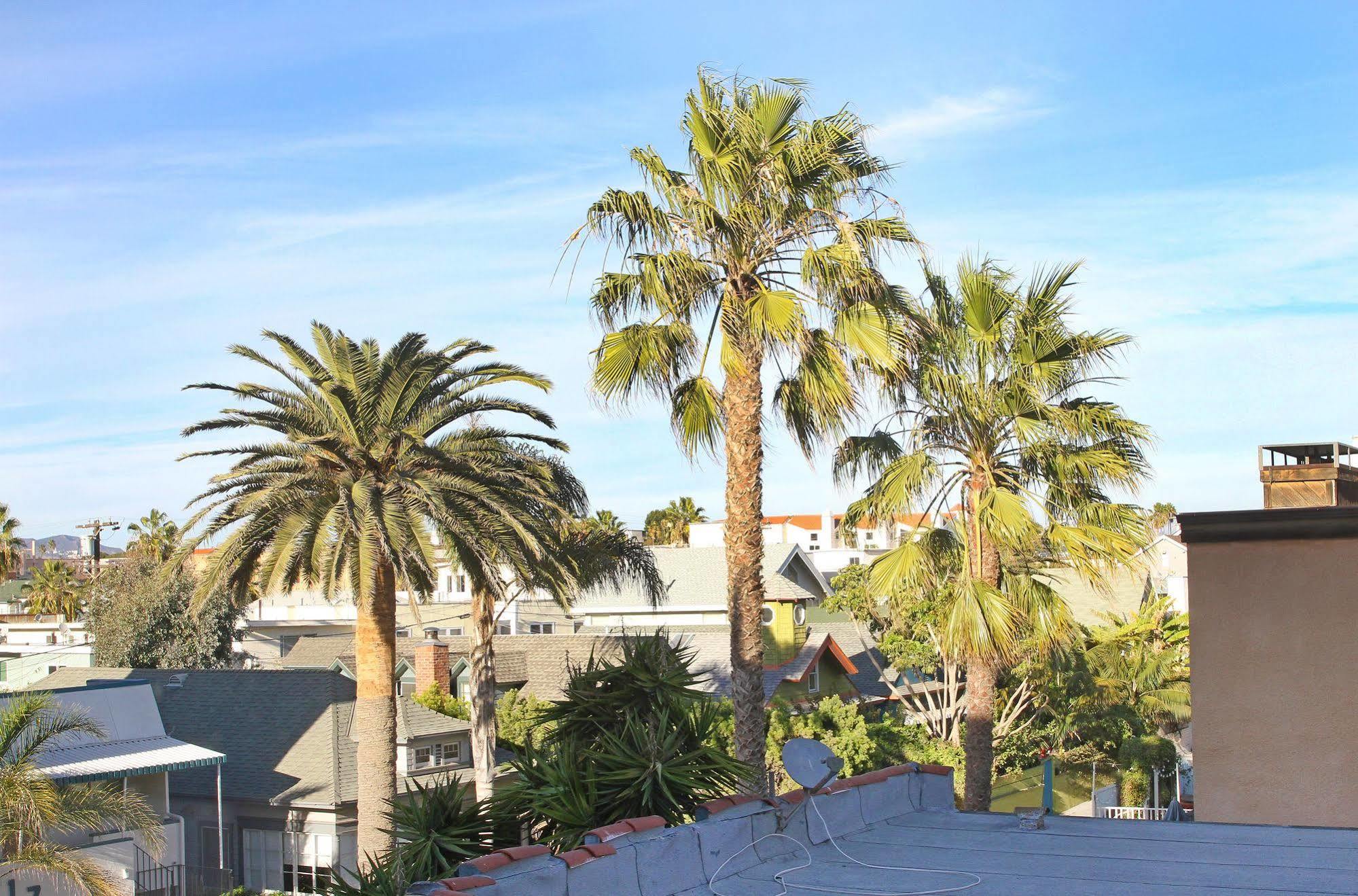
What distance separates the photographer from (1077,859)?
7270mm

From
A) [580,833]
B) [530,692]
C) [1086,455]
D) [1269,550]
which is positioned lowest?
[530,692]

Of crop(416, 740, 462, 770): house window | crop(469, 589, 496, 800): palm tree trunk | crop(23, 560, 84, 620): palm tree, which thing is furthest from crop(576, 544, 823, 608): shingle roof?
crop(23, 560, 84, 620): palm tree

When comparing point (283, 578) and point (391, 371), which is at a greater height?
point (391, 371)

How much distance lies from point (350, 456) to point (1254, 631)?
1467 cm

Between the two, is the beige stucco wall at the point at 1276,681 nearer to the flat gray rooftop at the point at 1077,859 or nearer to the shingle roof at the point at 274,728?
the flat gray rooftop at the point at 1077,859

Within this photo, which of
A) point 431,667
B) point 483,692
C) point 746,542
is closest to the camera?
point 746,542

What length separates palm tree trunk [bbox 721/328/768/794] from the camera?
13883 mm

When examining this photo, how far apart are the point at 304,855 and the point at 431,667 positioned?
30.6 feet

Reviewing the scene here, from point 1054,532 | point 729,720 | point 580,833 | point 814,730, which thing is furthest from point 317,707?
point 580,833

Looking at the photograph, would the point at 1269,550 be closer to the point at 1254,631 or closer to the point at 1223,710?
the point at 1254,631

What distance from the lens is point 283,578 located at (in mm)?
19875

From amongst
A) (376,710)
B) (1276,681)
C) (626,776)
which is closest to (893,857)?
(626,776)

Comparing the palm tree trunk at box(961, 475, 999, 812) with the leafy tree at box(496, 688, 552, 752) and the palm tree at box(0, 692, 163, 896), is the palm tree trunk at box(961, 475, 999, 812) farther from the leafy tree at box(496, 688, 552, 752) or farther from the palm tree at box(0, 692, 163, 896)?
the leafy tree at box(496, 688, 552, 752)

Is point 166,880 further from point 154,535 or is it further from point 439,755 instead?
point 154,535
